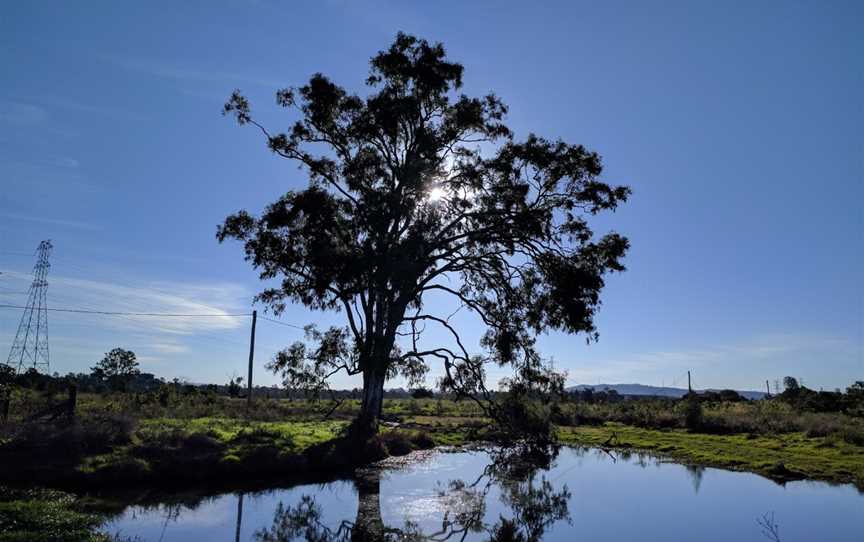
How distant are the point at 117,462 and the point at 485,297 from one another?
19186 mm

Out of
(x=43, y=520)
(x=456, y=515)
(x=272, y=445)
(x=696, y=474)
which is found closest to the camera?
(x=43, y=520)

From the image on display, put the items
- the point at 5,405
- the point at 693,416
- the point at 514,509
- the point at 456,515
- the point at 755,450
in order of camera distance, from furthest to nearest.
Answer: the point at 693,416 < the point at 755,450 < the point at 5,405 < the point at 514,509 < the point at 456,515

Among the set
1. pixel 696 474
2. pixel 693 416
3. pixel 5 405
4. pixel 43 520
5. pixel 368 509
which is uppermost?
pixel 5 405

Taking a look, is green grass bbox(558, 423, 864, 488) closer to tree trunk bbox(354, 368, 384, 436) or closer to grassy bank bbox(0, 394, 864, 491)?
grassy bank bbox(0, 394, 864, 491)

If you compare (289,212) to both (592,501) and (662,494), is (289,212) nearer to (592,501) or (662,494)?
(592,501)

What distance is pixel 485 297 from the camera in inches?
→ 1261

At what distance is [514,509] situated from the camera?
62.5 ft

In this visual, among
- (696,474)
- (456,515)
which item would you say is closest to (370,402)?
(456,515)

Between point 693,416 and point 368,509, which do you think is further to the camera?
point 693,416

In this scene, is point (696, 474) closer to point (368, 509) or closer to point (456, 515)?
point (456, 515)

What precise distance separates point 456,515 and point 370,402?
12.3 metres

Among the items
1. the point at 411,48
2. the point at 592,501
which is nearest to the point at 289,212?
the point at 411,48

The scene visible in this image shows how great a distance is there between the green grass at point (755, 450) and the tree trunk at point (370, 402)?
1639 centimetres

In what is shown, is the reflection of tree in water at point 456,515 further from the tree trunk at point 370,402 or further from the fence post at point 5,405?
the fence post at point 5,405
